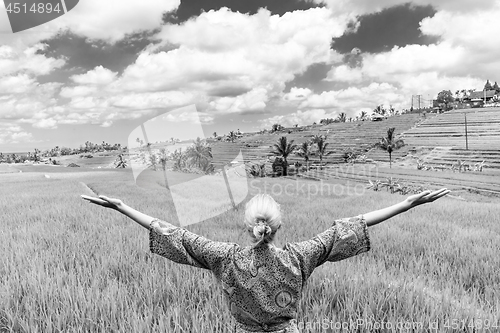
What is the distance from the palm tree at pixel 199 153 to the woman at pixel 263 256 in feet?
13.1

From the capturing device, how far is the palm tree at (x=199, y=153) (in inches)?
241

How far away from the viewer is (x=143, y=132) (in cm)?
461

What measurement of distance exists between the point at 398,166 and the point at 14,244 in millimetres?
71018

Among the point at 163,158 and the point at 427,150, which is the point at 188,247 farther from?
the point at 427,150

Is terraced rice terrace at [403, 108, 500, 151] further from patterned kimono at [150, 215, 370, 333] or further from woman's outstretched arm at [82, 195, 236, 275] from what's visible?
woman's outstretched arm at [82, 195, 236, 275]

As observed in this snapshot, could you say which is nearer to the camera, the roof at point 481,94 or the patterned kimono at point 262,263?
the patterned kimono at point 262,263

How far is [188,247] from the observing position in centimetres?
185

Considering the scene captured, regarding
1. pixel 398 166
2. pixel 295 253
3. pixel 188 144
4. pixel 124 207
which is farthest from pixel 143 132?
pixel 398 166

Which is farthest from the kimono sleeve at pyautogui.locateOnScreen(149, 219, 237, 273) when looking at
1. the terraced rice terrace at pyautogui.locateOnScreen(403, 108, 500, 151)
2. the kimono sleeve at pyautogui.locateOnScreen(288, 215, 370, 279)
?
the terraced rice terrace at pyautogui.locateOnScreen(403, 108, 500, 151)

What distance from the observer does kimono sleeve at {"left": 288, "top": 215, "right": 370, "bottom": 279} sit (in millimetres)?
1832

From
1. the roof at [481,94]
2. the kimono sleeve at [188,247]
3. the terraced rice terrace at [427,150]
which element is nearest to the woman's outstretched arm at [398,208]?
the kimono sleeve at [188,247]

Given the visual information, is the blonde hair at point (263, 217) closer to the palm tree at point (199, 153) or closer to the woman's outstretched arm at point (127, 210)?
the woman's outstretched arm at point (127, 210)

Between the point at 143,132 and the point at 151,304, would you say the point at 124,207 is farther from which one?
the point at 143,132

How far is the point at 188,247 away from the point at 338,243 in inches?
35.2
